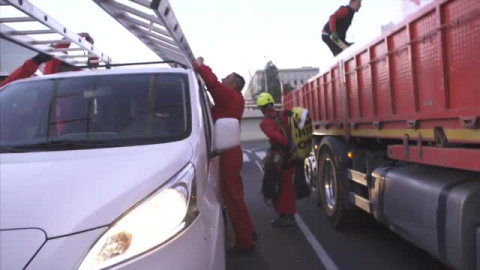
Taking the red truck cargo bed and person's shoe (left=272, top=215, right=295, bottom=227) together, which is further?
person's shoe (left=272, top=215, right=295, bottom=227)

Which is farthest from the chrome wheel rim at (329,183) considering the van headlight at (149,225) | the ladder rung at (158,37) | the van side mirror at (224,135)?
the van headlight at (149,225)

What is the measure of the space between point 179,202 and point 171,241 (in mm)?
219

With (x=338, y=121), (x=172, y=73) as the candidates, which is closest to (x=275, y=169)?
(x=338, y=121)

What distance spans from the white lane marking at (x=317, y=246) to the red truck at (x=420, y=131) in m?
0.45

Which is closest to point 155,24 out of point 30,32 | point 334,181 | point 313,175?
point 30,32

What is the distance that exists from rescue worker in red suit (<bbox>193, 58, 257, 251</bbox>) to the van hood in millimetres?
2293

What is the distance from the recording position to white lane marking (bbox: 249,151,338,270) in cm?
522

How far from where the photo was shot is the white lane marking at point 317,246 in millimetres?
5211

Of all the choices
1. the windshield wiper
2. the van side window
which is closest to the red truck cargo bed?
the van side window

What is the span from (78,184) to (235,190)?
2.98 m

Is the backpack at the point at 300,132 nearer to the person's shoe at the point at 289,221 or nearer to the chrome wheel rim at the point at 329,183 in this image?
the chrome wheel rim at the point at 329,183

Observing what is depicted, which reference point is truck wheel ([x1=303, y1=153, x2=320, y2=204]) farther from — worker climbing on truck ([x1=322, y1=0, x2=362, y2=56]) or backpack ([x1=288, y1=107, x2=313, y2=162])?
worker climbing on truck ([x1=322, y1=0, x2=362, y2=56])

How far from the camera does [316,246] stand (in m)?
5.95

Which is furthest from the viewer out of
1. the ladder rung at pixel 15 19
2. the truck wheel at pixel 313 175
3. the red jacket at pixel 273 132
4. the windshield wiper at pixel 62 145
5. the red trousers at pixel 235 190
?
the truck wheel at pixel 313 175
